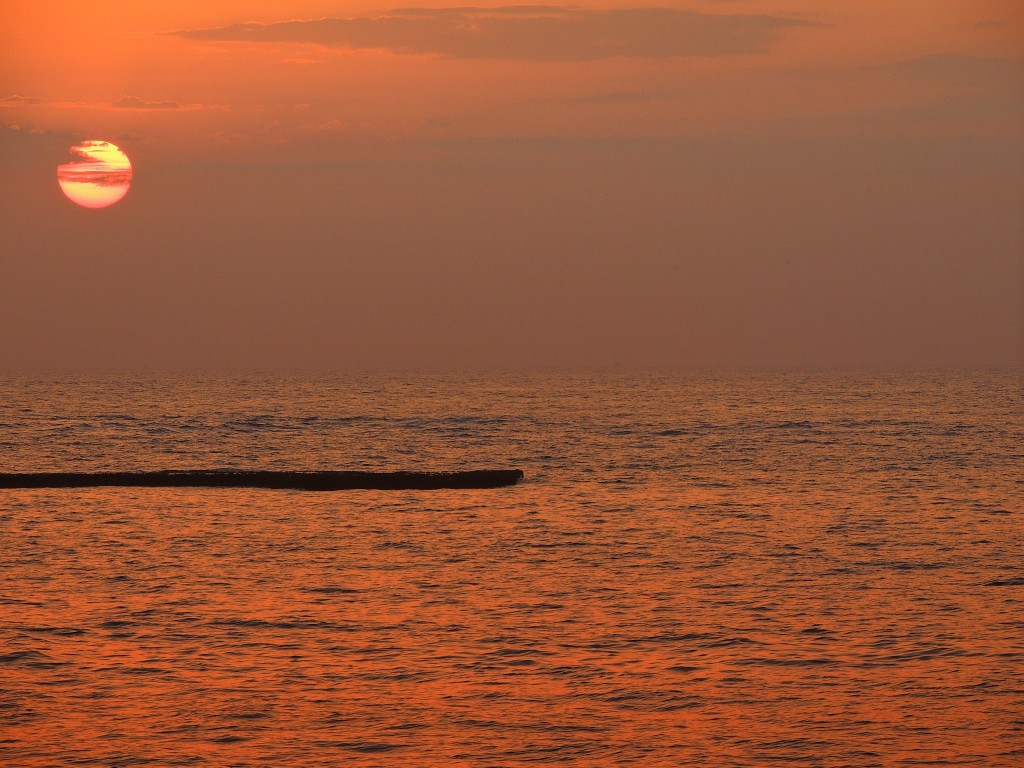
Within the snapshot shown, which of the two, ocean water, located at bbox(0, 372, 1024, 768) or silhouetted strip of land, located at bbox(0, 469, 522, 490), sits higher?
silhouetted strip of land, located at bbox(0, 469, 522, 490)

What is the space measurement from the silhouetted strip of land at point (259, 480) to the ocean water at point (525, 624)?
38.1 inches

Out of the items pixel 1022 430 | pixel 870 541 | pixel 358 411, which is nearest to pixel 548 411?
pixel 358 411

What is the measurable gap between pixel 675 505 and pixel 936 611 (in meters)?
23.2

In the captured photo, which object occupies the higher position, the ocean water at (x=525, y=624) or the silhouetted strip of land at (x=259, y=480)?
the silhouetted strip of land at (x=259, y=480)

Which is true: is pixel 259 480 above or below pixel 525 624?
above

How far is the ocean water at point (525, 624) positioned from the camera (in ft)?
58.5

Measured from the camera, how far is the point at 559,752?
676 inches

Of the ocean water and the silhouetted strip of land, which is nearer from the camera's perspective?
the ocean water

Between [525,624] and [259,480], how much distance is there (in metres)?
31.4

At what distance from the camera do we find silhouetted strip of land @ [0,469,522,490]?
53.1 metres

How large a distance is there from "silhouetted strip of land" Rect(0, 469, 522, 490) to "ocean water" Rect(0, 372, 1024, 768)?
0.97m

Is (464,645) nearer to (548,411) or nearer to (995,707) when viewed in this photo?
(995,707)

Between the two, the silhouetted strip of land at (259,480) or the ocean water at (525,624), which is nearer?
the ocean water at (525,624)

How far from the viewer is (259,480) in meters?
54.1
